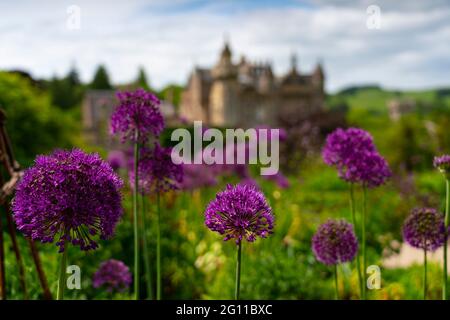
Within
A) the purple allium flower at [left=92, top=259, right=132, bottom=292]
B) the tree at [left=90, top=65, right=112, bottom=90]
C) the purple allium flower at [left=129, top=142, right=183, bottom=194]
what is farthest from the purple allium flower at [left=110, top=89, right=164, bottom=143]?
the tree at [left=90, top=65, right=112, bottom=90]

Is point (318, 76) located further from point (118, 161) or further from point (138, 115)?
point (138, 115)

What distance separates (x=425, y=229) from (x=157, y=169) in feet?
4.87

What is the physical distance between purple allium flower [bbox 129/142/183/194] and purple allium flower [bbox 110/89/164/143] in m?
0.22

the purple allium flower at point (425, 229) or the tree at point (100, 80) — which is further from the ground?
the tree at point (100, 80)

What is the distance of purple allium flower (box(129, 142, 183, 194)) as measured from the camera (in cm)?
302

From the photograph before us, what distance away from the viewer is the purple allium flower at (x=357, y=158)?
125 inches

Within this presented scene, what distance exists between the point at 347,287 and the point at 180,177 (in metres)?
2.49

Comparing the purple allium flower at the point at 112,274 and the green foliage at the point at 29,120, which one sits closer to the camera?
the purple allium flower at the point at 112,274

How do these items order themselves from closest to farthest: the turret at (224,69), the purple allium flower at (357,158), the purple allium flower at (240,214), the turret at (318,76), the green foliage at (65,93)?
the purple allium flower at (240,214) → the purple allium flower at (357,158) → the turret at (224,69) → the green foliage at (65,93) → the turret at (318,76)

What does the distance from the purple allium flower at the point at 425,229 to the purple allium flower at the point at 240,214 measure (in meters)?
1.26

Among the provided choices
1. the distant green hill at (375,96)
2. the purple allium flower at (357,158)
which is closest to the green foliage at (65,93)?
the distant green hill at (375,96)

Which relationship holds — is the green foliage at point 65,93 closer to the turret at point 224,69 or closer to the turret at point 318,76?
the turret at point 224,69

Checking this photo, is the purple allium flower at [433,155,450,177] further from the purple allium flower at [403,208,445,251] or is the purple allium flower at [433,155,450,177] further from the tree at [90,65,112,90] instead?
the tree at [90,65,112,90]

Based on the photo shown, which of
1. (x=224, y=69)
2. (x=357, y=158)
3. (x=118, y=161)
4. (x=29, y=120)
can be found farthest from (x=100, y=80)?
(x=357, y=158)
